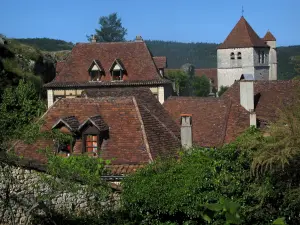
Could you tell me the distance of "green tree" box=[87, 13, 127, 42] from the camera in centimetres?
10700

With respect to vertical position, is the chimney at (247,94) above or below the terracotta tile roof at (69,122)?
above

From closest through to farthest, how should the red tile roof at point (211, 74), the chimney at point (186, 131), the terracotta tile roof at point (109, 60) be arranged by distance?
the chimney at point (186, 131) < the terracotta tile roof at point (109, 60) < the red tile roof at point (211, 74)

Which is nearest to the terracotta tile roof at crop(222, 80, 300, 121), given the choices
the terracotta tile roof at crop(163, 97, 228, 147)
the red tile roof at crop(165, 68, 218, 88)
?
the terracotta tile roof at crop(163, 97, 228, 147)

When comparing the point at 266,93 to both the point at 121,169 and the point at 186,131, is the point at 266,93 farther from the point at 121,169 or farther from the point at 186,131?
the point at 121,169

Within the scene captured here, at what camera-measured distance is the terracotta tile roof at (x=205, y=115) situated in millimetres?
25303

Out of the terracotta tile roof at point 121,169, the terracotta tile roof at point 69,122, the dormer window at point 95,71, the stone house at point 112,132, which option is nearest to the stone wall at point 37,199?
the terracotta tile roof at point 121,169

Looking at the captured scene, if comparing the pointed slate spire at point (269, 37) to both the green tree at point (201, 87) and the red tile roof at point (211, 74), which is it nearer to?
the red tile roof at point (211, 74)

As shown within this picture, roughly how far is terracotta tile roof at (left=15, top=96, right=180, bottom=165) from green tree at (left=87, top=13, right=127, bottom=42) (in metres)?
87.0

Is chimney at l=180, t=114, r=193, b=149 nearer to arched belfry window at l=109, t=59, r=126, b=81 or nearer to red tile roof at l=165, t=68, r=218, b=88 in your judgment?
arched belfry window at l=109, t=59, r=126, b=81

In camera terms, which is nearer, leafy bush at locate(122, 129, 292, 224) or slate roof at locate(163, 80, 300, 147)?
leafy bush at locate(122, 129, 292, 224)

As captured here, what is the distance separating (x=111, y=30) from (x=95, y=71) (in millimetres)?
66012

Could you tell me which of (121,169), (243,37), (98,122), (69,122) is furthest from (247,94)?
(243,37)

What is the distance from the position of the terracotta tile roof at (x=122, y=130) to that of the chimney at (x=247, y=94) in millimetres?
9337

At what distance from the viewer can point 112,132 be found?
1878cm
